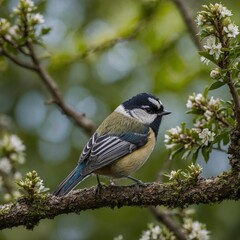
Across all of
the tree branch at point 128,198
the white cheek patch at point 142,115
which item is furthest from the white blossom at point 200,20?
the white cheek patch at point 142,115

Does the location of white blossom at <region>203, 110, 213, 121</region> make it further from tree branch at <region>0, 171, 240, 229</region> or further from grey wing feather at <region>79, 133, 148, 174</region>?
grey wing feather at <region>79, 133, 148, 174</region>

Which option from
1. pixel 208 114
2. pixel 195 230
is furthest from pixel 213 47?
pixel 195 230

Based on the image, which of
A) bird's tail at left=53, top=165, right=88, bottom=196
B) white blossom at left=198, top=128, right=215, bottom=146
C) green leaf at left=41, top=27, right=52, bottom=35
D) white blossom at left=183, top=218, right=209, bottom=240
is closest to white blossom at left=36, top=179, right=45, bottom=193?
bird's tail at left=53, top=165, right=88, bottom=196

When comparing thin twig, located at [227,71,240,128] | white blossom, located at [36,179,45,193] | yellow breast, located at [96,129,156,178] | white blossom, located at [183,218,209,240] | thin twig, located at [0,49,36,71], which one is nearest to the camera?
thin twig, located at [227,71,240,128]

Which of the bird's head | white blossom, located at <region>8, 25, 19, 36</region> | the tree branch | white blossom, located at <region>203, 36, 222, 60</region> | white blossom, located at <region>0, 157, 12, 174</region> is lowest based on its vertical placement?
the tree branch

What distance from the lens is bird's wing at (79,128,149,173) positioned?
464 cm

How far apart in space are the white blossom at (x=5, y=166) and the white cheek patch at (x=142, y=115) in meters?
1.26

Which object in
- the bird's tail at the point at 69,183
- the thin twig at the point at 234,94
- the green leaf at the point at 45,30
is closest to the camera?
the thin twig at the point at 234,94

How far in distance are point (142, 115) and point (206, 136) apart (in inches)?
72.2

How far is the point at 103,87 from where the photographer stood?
24.2 feet

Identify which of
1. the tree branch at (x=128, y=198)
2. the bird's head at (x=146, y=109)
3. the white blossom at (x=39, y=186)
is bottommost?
→ the tree branch at (x=128, y=198)

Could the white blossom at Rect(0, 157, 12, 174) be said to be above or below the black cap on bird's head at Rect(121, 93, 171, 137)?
above

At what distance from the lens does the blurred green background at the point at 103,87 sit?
6176 millimetres

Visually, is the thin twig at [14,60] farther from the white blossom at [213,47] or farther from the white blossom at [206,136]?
the white blossom at [213,47]
